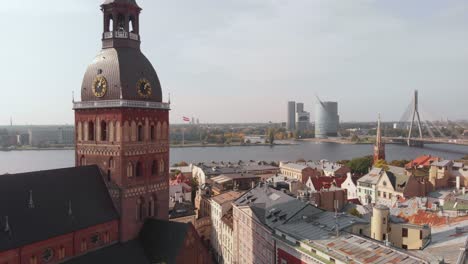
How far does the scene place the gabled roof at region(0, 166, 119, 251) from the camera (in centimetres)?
Answer: 2441

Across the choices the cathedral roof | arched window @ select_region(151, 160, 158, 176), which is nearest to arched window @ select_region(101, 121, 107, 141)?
the cathedral roof

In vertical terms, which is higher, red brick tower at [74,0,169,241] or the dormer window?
red brick tower at [74,0,169,241]

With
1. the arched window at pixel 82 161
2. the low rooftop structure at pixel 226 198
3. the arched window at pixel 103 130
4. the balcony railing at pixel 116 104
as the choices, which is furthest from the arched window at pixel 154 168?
the low rooftop structure at pixel 226 198

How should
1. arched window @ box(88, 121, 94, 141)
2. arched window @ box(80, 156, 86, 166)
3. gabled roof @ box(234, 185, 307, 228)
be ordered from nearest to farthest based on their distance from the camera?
arched window @ box(88, 121, 94, 141) < arched window @ box(80, 156, 86, 166) < gabled roof @ box(234, 185, 307, 228)

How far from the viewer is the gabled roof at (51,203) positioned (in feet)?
80.1

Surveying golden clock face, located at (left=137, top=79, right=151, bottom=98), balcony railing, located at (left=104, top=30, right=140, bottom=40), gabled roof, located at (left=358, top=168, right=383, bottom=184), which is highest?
balcony railing, located at (left=104, top=30, right=140, bottom=40)

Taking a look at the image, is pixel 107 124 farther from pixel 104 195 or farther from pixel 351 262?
pixel 351 262

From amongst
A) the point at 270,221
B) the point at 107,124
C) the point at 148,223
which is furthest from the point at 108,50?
the point at 270,221

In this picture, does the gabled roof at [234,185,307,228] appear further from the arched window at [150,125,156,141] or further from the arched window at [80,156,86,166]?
the arched window at [80,156,86,166]

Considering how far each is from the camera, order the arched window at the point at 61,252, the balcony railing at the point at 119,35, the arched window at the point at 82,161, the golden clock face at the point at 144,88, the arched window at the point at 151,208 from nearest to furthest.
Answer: the arched window at the point at 61,252 → the golden clock face at the point at 144,88 → the balcony railing at the point at 119,35 → the arched window at the point at 82,161 → the arched window at the point at 151,208

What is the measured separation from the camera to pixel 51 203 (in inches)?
1061

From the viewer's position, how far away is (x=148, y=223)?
3194 centimetres

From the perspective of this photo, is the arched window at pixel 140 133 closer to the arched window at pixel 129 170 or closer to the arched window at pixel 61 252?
the arched window at pixel 129 170

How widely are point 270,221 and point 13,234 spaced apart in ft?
74.5
